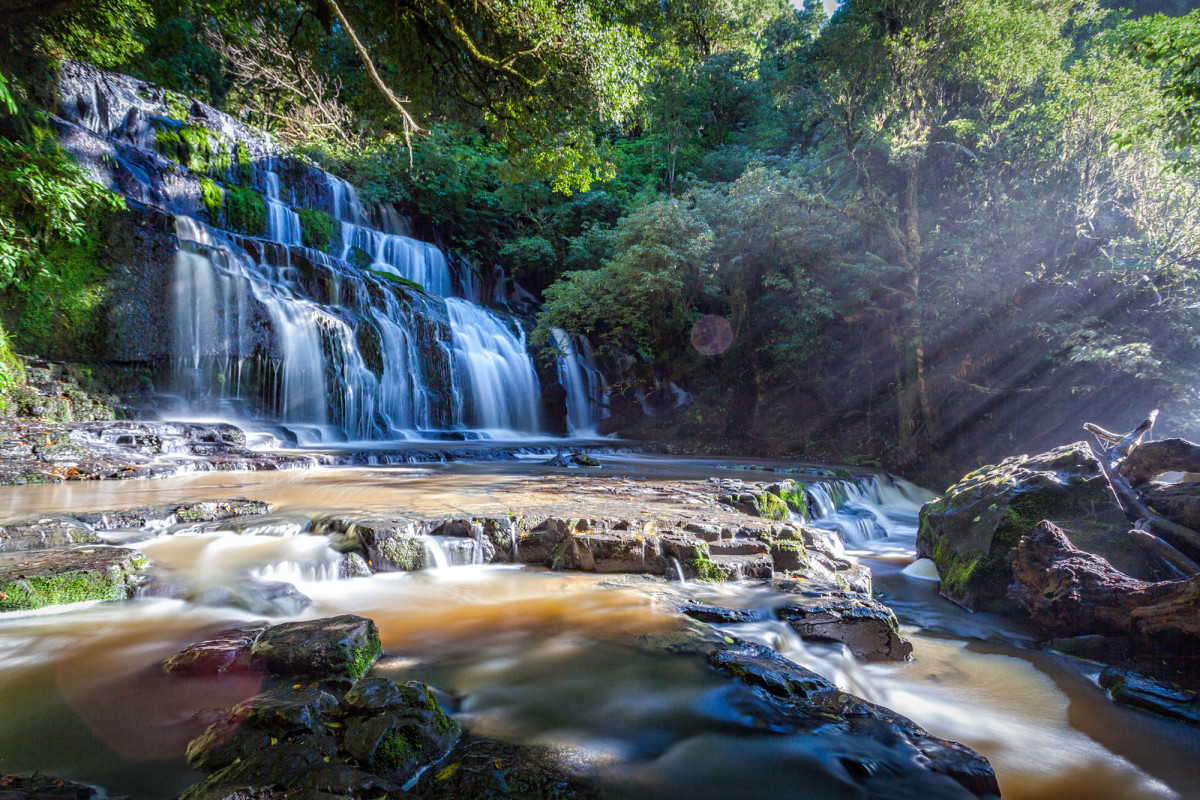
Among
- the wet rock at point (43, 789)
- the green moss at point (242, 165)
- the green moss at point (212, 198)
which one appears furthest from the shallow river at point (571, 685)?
the green moss at point (242, 165)

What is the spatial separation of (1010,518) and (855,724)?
3.64 meters

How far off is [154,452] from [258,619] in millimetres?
6273

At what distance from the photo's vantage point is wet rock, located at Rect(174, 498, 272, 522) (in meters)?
4.11

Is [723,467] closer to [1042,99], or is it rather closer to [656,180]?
[1042,99]

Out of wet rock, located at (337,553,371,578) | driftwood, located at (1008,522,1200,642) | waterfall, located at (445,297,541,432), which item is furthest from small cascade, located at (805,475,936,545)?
waterfall, located at (445,297,541,432)

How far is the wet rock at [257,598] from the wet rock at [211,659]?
1.81 feet

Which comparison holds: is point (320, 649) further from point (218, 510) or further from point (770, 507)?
point (770, 507)

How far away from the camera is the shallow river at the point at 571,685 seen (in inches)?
66.3

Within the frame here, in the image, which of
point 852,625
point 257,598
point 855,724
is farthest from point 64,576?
point 852,625

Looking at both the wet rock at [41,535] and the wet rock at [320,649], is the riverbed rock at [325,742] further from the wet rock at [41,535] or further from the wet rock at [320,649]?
the wet rock at [41,535]

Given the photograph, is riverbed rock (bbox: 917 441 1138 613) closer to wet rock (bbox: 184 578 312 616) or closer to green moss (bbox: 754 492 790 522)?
green moss (bbox: 754 492 790 522)

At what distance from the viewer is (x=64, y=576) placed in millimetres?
2764

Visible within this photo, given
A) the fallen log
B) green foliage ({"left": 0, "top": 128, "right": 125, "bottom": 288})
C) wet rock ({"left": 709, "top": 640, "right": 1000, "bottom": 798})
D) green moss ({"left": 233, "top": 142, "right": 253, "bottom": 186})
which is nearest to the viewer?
wet rock ({"left": 709, "top": 640, "right": 1000, "bottom": 798})

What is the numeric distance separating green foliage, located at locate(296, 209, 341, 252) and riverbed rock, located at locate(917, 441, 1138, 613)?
16.7m
